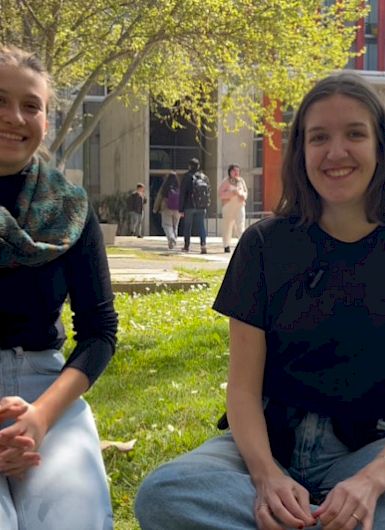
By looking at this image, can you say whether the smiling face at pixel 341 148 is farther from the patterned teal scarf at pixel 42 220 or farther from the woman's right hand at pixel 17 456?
the woman's right hand at pixel 17 456

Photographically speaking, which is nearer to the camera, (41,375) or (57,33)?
(41,375)

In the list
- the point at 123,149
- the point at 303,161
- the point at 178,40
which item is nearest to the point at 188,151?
the point at 123,149

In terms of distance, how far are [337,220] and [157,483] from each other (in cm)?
103

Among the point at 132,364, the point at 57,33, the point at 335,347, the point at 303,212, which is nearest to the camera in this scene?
the point at 335,347

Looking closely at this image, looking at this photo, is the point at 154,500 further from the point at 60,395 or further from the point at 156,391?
the point at 156,391

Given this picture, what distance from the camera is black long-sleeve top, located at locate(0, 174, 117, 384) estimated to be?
2492 millimetres

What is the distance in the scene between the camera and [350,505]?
6.87ft

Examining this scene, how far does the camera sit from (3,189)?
255 centimetres

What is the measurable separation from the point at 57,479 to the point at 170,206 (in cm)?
1693

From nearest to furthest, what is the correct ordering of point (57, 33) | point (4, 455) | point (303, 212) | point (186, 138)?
1. point (4, 455)
2. point (303, 212)
3. point (57, 33)
4. point (186, 138)

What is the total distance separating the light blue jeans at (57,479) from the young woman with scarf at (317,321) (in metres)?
0.18

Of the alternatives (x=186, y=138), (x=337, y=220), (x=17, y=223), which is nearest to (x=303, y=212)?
(x=337, y=220)

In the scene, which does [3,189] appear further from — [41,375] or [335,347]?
[335,347]

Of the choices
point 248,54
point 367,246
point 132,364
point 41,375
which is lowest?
point 132,364
